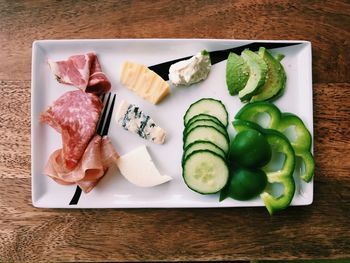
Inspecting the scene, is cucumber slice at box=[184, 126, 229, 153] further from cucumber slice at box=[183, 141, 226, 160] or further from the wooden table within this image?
the wooden table

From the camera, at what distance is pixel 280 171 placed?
198 centimetres

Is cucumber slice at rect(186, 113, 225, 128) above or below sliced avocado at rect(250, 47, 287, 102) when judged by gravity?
below

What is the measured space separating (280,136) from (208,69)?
414mm

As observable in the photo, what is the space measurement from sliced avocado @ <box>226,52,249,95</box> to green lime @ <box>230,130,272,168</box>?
205 millimetres

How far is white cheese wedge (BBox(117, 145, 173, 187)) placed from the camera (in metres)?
1.99

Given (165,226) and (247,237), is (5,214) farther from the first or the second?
(247,237)

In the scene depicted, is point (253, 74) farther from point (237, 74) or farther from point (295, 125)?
point (295, 125)

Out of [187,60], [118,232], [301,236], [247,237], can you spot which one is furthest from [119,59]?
[301,236]

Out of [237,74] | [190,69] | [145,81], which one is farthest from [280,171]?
[145,81]

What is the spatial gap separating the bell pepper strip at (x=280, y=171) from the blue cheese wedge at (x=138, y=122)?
0.33 m

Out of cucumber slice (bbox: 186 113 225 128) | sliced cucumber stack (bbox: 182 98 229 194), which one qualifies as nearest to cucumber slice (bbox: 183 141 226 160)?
sliced cucumber stack (bbox: 182 98 229 194)

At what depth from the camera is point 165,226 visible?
2.05m

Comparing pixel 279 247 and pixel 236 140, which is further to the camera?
pixel 279 247

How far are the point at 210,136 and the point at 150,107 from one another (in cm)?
30
